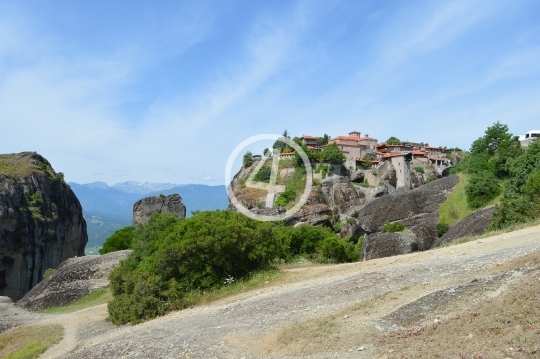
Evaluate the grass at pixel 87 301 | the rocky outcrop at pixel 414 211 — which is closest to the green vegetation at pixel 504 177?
the rocky outcrop at pixel 414 211

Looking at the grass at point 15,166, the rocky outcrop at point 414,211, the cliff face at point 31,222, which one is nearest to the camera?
the rocky outcrop at point 414,211

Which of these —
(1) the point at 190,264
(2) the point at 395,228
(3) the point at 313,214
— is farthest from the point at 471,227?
(3) the point at 313,214

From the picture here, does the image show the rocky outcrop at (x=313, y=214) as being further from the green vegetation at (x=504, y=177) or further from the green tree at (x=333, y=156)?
the green vegetation at (x=504, y=177)

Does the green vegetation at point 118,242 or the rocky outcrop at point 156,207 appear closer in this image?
the green vegetation at point 118,242

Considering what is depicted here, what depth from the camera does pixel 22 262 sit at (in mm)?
58688

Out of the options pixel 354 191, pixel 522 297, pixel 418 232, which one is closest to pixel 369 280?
pixel 522 297

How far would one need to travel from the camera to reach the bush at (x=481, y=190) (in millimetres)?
37281

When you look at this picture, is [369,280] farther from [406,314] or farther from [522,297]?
[522,297]

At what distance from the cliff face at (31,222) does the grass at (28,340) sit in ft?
112

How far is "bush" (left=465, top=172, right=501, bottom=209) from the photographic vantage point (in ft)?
122

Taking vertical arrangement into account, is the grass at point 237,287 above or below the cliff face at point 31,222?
below

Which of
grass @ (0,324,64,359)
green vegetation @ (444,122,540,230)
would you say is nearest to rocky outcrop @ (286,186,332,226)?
green vegetation @ (444,122,540,230)

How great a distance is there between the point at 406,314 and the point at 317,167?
218 feet

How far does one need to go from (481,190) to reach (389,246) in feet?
35.7
